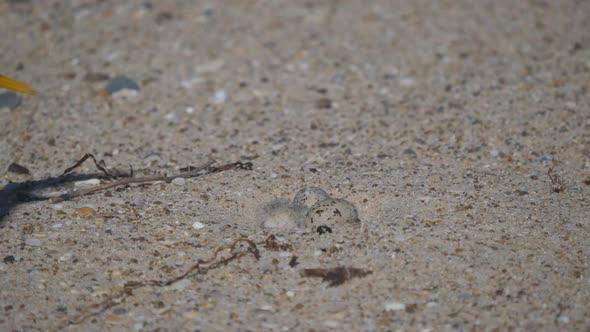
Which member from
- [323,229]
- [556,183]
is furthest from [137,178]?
[556,183]

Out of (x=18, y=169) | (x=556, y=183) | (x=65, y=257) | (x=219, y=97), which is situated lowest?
(x=18, y=169)

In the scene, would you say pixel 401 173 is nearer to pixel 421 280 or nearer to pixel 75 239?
pixel 421 280

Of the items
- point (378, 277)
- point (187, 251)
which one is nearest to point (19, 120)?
point (187, 251)

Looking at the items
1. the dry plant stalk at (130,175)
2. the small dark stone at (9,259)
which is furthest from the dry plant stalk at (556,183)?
the small dark stone at (9,259)

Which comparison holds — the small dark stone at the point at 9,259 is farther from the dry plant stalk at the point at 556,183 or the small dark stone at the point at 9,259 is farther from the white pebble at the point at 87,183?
the dry plant stalk at the point at 556,183

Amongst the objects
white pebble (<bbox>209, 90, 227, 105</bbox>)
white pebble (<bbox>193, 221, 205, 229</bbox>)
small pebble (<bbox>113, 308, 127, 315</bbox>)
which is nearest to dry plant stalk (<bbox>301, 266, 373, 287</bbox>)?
white pebble (<bbox>193, 221, 205, 229</bbox>)

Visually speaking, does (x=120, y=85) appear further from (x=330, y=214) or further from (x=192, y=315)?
(x=192, y=315)

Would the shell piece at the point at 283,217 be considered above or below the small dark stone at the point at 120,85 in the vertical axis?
above
